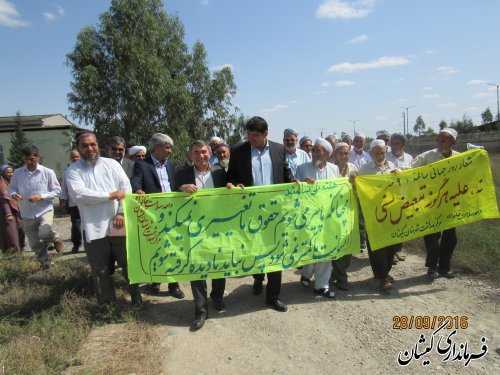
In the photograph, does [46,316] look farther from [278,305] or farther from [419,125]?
[419,125]

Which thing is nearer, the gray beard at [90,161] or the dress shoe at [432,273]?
the gray beard at [90,161]

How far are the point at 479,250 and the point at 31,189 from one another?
716 centimetres

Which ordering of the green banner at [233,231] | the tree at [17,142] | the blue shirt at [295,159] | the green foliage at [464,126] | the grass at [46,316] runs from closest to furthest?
the grass at [46,316], the green banner at [233,231], the blue shirt at [295,159], the tree at [17,142], the green foliage at [464,126]

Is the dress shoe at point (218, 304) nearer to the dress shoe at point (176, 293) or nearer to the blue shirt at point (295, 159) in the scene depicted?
the dress shoe at point (176, 293)

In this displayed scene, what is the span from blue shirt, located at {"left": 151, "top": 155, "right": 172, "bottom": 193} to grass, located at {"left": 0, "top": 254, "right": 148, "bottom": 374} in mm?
1466

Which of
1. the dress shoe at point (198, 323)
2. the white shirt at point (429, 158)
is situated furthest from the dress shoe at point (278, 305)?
the white shirt at point (429, 158)

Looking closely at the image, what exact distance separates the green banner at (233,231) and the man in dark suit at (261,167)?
0.13 metres

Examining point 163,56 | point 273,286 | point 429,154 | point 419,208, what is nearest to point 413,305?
point 419,208

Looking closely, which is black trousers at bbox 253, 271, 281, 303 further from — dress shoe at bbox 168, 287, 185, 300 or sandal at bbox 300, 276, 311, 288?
dress shoe at bbox 168, 287, 185, 300

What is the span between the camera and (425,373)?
10.0 feet

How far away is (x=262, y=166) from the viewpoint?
428 cm

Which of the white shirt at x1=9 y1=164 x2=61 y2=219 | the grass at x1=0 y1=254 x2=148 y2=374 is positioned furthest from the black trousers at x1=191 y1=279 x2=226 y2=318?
the white shirt at x1=9 y1=164 x2=61 y2=219

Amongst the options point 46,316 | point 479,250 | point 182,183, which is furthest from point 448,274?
point 46,316

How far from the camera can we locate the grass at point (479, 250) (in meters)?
5.18
